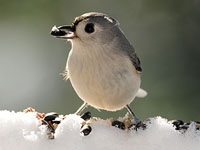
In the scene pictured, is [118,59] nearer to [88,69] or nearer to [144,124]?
[88,69]

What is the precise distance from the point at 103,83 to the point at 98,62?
0.08 meters

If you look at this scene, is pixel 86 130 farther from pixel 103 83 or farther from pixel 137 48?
pixel 137 48

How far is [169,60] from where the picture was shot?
295 centimetres

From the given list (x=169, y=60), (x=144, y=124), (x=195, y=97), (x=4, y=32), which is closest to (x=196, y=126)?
(x=144, y=124)

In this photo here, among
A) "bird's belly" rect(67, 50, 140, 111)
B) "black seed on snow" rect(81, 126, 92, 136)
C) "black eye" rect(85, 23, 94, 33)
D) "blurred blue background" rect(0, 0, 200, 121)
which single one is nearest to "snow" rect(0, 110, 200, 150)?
"black seed on snow" rect(81, 126, 92, 136)

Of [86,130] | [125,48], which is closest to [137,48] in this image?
[125,48]

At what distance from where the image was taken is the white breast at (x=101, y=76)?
153cm

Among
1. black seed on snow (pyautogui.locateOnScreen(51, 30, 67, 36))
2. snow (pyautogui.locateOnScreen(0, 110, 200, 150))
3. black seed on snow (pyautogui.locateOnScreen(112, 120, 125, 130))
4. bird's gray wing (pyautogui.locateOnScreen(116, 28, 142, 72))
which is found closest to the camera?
snow (pyautogui.locateOnScreen(0, 110, 200, 150))

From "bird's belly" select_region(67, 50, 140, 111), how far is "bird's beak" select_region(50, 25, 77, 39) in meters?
0.11

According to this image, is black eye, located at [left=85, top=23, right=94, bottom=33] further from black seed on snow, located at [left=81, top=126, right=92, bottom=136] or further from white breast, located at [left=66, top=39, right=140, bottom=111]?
black seed on snow, located at [left=81, top=126, right=92, bottom=136]

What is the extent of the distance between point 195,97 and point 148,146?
5.32ft

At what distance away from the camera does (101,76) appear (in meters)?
1.53

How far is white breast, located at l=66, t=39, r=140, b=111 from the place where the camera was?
1530 mm

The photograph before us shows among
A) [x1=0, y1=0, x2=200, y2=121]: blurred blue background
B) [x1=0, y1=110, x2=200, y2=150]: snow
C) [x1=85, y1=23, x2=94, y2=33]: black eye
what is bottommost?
[x1=0, y1=110, x2=200, y2=150]: snow
